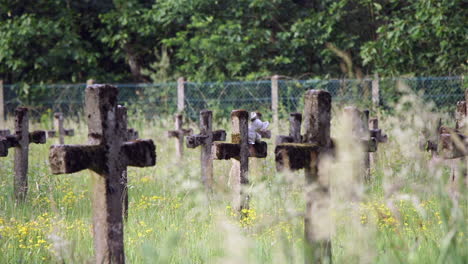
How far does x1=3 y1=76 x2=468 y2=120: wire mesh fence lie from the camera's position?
47.0 feet

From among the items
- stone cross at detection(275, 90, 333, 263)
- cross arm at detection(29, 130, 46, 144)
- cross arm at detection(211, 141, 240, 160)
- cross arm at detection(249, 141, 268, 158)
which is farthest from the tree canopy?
stone cross at detection(275, 90, 333, 263)

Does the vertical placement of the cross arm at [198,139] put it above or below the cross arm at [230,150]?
above

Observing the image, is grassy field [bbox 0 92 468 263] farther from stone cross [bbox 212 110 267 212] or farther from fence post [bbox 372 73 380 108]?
fence post [bbox 372 73 380 108]

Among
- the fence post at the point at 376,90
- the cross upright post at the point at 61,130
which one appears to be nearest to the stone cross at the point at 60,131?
the cross upright post at the point at 61,130

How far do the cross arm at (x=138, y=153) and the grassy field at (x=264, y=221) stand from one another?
244mm

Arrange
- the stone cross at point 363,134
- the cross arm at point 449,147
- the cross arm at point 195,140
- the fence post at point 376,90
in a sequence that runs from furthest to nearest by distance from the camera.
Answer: the fence post at point 376,90 < the cross arm at point 195,140 < the stone cross at point 363,134 < the cross arm at point 449,147

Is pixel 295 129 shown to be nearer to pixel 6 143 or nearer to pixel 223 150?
pixel 223 150

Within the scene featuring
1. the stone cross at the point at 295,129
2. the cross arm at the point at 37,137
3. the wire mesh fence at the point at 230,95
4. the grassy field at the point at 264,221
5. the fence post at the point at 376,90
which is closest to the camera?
the grassy field at the point at 264,221

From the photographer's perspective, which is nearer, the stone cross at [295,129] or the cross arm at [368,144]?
the cross arm at [368,144]

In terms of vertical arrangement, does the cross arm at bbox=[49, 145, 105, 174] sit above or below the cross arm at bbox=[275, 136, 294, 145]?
below

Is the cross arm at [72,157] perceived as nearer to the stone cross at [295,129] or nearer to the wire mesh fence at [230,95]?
the stone cross at [295,129]

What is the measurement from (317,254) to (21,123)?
501 centimetres

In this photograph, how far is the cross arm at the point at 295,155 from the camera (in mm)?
3295

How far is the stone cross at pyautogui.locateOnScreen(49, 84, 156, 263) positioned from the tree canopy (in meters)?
13.4
